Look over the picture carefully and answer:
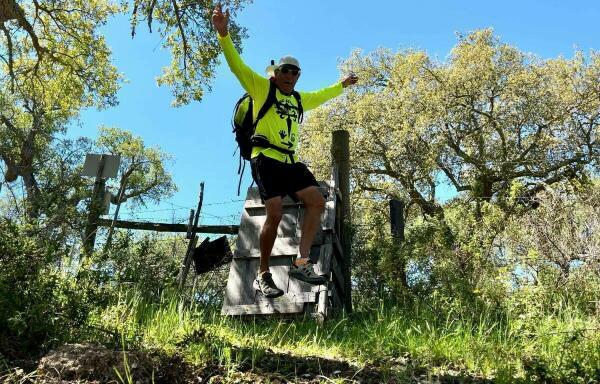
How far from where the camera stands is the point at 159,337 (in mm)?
3475

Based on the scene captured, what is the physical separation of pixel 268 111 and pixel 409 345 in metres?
2.38

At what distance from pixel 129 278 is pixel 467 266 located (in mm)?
3651

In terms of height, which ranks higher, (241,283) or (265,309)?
(241,283)

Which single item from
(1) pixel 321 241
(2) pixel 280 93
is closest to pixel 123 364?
(2) pixel 280 93

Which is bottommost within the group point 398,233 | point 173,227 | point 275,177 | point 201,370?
point 201,370

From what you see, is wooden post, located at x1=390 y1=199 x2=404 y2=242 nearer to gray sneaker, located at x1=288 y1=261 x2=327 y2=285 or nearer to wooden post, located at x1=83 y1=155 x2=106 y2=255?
gray sneaker, located at x1=288 y1=261 x2=327 y2=285

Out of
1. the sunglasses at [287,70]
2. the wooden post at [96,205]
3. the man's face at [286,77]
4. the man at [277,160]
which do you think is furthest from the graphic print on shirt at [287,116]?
the wooden post at [96,205]

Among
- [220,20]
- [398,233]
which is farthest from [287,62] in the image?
[398,233]

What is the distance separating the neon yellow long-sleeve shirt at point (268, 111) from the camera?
15.6ft

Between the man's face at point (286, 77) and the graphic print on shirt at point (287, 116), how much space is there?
0.46ft

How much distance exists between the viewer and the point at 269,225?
4.82 metres

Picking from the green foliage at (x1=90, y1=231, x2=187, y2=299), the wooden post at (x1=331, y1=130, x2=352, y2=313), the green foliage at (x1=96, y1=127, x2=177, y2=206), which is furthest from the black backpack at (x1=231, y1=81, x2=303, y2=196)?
the green foliage at (x1=96, y1=127, x2=177, y2=206)

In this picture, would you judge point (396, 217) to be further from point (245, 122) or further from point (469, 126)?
point (469, 126)

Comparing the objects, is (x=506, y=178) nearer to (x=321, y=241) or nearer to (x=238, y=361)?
(x=321, y=241)
